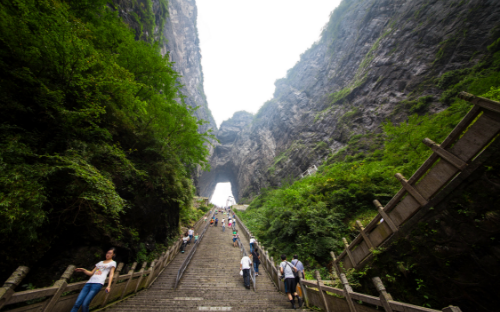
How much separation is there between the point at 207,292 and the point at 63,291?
3846mm

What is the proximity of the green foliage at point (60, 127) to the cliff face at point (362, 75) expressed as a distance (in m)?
21.1

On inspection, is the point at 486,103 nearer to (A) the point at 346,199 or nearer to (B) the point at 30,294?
(A) the point at 346,199

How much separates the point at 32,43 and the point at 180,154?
611 centimetres

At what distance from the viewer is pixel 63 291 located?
3059 millimetres

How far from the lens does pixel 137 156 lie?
7.84 metres

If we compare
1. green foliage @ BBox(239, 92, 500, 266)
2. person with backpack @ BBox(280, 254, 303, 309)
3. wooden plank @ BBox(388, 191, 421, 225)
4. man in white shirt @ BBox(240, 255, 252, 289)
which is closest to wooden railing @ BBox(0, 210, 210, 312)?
man in white shirt @ BBox(240, 255, 252, 289)

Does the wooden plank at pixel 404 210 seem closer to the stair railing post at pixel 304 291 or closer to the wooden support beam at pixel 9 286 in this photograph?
the stair railing post at pixel 304 291

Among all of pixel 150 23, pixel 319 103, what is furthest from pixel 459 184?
pixel 319 103

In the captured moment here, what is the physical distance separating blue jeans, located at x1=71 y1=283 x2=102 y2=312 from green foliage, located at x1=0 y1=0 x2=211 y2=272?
1453mm

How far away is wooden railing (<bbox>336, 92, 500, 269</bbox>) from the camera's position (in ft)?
9.32

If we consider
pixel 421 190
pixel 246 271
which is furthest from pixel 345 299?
pixel 246 271

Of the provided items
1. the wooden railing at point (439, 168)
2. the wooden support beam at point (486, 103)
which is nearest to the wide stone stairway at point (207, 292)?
the wooden railing at point (439, 168)

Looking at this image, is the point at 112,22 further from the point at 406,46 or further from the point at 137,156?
the point at 406,46

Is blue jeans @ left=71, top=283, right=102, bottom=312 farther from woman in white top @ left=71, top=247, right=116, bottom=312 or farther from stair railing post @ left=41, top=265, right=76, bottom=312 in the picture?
stair railing post @ left=41, top=265, right=76, bottom=312
